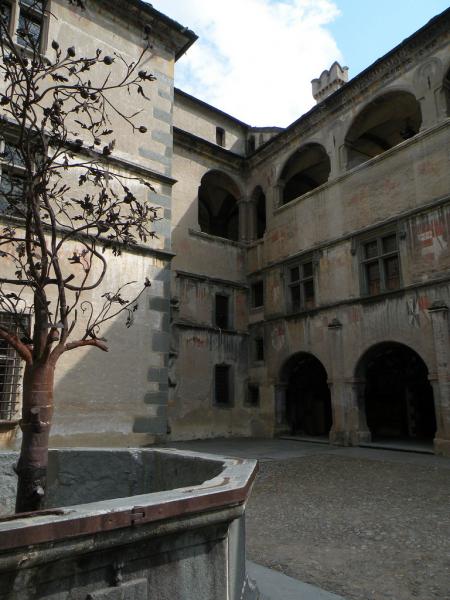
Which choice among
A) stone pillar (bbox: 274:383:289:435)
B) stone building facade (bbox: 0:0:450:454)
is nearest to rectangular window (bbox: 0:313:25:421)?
stone building facade (bbox: 0:0:450:454)

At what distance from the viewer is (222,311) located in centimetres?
1700

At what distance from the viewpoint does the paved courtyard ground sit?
3805mm

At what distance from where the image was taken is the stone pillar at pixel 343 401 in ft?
43.6

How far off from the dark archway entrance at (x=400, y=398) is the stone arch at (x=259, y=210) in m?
7.11

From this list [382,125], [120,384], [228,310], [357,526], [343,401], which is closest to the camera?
[357,526]

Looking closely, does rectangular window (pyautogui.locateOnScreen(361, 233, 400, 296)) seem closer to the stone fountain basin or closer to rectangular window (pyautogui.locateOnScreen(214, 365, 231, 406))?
rectangular window (pyautogui.locateOnScreen(214, 365, 231, 406))

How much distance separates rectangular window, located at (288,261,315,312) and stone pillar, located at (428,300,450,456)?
4.54m

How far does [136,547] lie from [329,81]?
23.3m

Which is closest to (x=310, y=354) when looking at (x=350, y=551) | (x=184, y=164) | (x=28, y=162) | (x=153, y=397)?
(x=153, y=397)

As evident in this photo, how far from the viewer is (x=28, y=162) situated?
9.43 ft

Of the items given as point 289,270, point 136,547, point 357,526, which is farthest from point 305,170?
point 136,547

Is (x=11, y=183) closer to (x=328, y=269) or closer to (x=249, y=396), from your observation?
(x=328, y=269)

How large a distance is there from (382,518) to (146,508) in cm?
471

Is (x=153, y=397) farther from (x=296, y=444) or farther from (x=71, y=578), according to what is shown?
(x=71, y=578)
